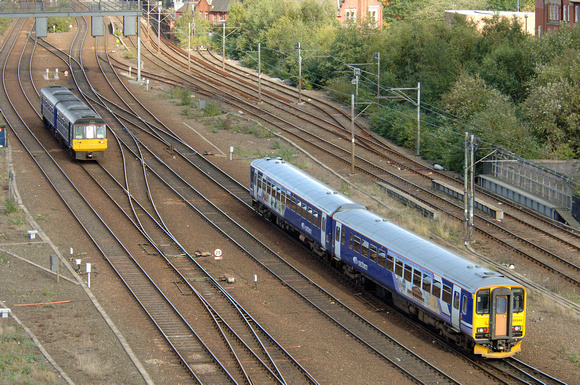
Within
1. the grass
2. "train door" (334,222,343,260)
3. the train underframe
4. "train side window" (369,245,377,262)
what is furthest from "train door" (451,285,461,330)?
the grass

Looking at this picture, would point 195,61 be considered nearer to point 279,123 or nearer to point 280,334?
point 279,123

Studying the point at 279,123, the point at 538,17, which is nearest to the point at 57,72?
the point at 279,123

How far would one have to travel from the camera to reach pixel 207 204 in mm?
36156

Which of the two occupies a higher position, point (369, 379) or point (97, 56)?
point (97, 56)

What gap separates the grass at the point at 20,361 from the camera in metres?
18.3

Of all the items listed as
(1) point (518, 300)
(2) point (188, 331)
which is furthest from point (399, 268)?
(2) point (188, 331)

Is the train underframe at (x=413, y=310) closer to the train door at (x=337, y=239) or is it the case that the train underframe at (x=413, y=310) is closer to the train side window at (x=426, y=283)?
the train door at (x=337, y=239)

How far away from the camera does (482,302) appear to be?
20469 mm

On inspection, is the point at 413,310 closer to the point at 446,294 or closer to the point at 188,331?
the point at 446,294

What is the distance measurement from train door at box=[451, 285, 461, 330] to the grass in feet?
36.4

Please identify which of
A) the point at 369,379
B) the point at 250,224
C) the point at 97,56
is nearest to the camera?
the point at 369,379

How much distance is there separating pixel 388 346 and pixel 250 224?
13.3 meters

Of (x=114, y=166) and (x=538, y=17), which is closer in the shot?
(x=114, y=166)

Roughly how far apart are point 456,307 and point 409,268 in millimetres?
2473
